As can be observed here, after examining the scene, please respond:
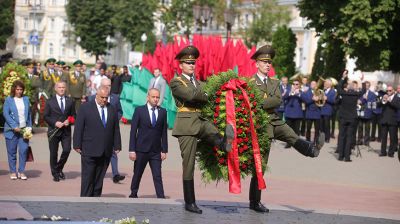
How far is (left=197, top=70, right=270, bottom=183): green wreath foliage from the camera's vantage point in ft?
39.3

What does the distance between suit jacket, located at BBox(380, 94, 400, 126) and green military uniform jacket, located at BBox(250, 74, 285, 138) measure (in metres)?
14.4

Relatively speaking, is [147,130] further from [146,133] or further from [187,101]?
[187,101]

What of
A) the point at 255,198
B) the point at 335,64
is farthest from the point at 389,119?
the point at 335,64

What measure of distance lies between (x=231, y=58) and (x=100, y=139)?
1642 centimetres

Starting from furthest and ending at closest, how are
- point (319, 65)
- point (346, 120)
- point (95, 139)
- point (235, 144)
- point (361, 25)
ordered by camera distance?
1. point (319, 65)
2. point (361, 25)
3. point (346, 120)
4. point (95, 139)
5. point (235, 144)

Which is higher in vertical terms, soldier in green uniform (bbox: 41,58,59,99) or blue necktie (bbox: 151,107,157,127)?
blue necktie (bbox: 151,107,157,127)

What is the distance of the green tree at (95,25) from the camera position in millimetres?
92625

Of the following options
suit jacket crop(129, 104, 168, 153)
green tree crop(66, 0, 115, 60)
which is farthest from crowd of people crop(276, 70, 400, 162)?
green tree crop(66, 0, 115, 60)

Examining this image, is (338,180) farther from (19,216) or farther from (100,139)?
(19,216)

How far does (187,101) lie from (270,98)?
105cm

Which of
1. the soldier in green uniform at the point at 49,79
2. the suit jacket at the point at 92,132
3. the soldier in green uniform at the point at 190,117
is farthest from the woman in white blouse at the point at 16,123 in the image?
the soldier in green uniform at the point at 49,79

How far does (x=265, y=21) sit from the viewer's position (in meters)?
71.9

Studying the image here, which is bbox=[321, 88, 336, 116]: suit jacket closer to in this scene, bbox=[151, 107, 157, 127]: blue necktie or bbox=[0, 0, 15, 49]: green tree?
bbox=[0, 0, 15, 49]: green tree

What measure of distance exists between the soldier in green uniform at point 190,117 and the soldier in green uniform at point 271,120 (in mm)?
769
